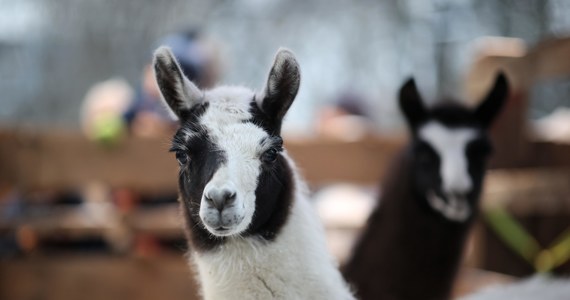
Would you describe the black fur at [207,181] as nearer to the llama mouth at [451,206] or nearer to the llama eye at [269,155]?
the llama eye at [269,155]

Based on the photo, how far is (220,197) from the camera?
217 cm

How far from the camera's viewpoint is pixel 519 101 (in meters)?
5.00

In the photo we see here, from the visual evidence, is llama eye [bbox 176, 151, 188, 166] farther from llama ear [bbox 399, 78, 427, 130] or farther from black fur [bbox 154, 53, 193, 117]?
llama ear [bbox 399, 78, 427, 130]

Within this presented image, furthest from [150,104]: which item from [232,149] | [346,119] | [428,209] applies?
[232,149]

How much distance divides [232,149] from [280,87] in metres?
0.32

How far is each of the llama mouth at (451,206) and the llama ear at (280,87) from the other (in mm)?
1392

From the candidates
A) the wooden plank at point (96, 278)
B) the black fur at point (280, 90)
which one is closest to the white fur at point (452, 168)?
the black fur at point (280, 90)

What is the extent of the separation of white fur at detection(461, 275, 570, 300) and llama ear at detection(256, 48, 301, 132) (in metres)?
1.52

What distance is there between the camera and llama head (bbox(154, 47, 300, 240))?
88.0 inches

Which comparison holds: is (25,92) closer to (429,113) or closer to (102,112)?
(102,112)

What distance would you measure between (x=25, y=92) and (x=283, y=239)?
13.6 m

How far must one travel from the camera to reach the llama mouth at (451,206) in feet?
11.6

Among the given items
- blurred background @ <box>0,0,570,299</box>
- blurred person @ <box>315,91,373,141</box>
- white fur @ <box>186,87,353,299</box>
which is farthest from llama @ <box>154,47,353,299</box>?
blurred person @ <box>315,91,373,141</box>

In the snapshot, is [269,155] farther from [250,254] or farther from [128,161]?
[128,161]
